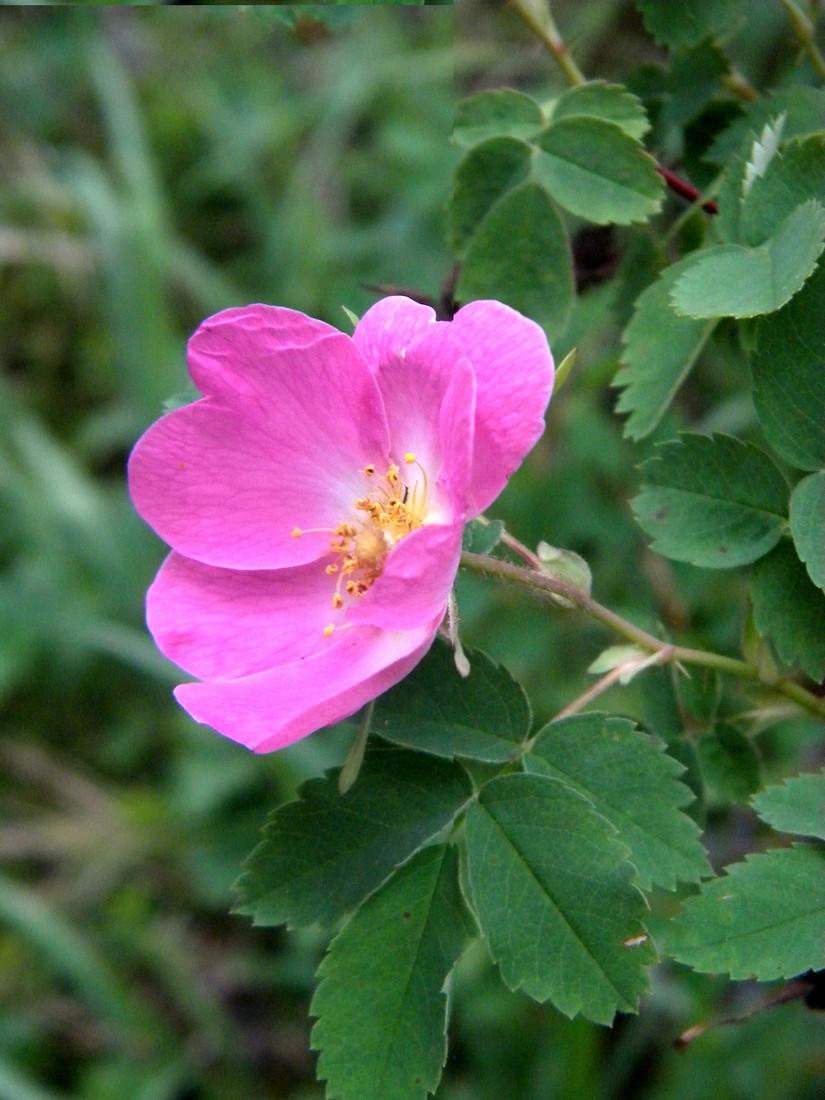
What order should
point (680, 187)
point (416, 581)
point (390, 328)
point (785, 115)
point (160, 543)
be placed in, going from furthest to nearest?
point (160, 543) → point (680, 187) → point (785, 115) → point (390, 328) → point (416, 581)

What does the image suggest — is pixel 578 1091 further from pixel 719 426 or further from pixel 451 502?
pixel 451 502

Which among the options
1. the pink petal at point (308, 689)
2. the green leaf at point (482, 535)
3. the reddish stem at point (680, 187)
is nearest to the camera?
the pink petal at point (308, 689)

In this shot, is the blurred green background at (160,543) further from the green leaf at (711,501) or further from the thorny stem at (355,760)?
the thorny stem at (355,760)

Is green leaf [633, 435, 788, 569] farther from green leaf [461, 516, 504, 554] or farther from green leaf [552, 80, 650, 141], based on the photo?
green leaf [552, 80, 650, 141]

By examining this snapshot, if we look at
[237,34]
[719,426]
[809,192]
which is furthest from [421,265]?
[809,192]

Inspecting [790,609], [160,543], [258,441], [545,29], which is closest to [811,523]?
[790,609]

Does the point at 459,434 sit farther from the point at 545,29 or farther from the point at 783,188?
the point at 545,29

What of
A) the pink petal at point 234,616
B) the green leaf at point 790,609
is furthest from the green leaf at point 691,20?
the pink petal at point 234,616
